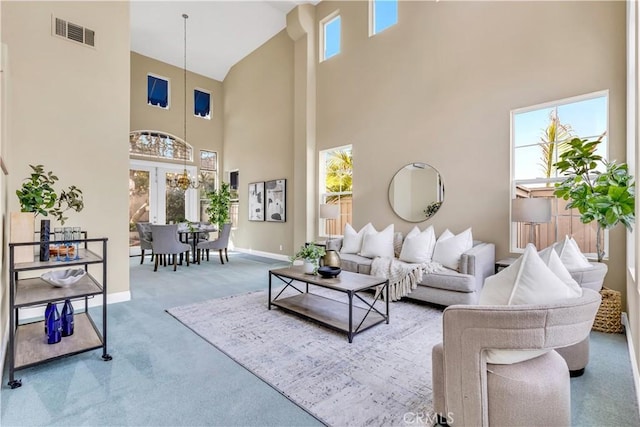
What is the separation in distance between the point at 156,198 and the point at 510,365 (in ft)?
28.5

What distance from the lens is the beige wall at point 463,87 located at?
3.48 meters

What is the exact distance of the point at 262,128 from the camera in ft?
26.5

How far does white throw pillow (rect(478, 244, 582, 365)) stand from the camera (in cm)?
140

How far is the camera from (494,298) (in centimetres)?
150

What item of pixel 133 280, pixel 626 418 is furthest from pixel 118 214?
pixel 626 418

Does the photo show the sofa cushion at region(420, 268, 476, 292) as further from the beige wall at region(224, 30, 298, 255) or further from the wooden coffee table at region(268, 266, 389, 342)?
the beige wall at region(224, 30, 298, 255)

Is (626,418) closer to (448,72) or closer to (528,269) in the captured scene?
(528,269)

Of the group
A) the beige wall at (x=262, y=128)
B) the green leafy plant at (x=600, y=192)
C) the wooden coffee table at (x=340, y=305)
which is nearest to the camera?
the green leafy plant at (x=600, y=192)

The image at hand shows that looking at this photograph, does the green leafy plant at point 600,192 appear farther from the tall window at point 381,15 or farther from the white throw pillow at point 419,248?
the tall window at point 381,15

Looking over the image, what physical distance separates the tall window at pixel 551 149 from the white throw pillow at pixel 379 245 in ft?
5.24

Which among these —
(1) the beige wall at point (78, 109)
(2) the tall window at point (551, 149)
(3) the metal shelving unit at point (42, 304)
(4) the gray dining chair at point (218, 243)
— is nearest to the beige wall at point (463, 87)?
(2) the tall window at point (551, 149)

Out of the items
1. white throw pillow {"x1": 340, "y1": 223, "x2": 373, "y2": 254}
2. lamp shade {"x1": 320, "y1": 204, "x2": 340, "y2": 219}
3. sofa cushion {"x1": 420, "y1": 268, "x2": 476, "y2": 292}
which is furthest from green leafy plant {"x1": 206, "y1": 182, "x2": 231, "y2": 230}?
sofa cushion {"x1": 420, "y1": 268, "x2": 476, "y2": 292}

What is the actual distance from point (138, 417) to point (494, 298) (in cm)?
201

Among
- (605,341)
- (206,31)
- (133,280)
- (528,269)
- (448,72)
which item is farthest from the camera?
(206,31)
